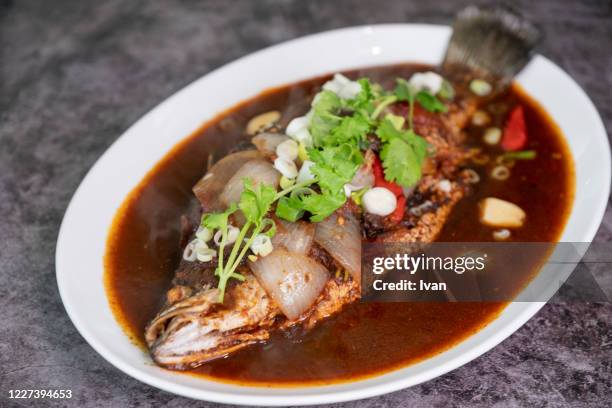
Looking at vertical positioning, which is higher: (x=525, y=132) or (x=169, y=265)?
(x=525, y=132)

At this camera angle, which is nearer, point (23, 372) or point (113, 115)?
point (23, 372)

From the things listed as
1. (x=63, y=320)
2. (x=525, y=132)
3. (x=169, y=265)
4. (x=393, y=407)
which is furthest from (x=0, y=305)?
(x=525, y=132)

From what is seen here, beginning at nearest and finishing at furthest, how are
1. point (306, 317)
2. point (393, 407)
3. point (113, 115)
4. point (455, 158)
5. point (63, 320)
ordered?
point (393, 407) < point (306, 317) < point (63, 320) < point (455, 158) < point (113, 115)

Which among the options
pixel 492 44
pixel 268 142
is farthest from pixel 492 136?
pixel 268 142

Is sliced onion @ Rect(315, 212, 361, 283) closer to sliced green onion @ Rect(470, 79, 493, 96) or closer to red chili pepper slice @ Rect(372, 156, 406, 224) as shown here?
red chili pepper slice @ Rect(372, 156, 406, 224)

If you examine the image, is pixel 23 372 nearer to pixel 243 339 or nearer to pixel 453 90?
pixel 243 339

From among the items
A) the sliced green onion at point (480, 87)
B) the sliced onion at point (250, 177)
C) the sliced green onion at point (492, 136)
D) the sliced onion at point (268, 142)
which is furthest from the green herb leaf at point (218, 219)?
the sliced green onion at point (480, 87)

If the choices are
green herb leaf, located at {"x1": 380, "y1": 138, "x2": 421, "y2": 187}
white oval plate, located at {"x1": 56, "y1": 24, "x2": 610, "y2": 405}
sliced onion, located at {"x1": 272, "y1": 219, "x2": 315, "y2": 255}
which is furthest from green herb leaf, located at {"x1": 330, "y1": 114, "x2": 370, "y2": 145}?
white oval plate, located at {"x1": 56, "y1": 24, "x2": 610, "y2": 405}
